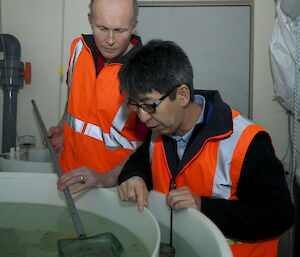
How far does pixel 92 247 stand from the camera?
784mm

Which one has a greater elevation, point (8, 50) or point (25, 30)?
point (25, 30)

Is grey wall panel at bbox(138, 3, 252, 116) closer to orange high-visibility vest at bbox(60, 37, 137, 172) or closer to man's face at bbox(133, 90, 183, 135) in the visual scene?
orange high-visibility vest at bbox(60, 37, 137, 172)

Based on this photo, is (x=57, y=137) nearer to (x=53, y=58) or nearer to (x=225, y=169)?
(x=225, y=169)

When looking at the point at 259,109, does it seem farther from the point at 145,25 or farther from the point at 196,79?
the point at 145,25

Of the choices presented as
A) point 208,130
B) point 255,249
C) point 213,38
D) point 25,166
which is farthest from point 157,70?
point 213,38

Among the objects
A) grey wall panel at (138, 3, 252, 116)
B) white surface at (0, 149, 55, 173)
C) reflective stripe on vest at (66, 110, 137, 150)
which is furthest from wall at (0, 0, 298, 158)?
reflective stripe on vest at (66, 110, 137, 150)

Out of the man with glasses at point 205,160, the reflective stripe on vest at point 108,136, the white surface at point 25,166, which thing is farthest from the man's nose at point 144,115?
the white surface at point 25,166

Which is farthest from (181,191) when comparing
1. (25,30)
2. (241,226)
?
(25,30)

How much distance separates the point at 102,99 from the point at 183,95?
43cm

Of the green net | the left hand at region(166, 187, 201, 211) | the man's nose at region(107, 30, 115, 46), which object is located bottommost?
the green net

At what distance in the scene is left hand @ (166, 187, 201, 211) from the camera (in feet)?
2.66

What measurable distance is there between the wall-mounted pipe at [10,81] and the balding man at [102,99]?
1005mm

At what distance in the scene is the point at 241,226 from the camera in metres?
0.84

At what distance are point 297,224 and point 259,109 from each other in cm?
111
